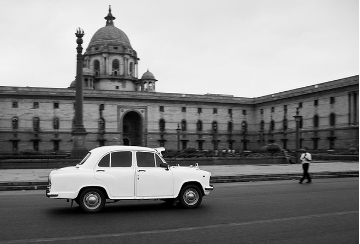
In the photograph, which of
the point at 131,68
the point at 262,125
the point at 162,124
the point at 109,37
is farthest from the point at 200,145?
the point at 109,37

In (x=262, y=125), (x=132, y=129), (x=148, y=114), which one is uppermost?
(x=148, y=114)

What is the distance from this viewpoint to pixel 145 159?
9.55 meters

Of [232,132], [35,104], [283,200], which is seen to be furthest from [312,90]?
[283,200]

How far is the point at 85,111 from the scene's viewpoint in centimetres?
5856

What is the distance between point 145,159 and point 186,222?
2221mm

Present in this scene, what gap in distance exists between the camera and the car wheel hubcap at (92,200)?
29.3 ft

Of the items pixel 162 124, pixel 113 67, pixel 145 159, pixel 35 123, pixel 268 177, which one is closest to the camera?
pixel 145 159

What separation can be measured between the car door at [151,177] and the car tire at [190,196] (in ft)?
1.15

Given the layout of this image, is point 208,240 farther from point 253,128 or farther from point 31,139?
point 253,128

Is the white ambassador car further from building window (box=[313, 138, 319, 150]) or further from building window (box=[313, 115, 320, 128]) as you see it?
building window (box=[313, 115, 320, 128])

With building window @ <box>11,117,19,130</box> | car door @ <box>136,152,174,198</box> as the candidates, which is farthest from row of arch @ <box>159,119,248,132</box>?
car door @ <box>136,152,174,198</box>

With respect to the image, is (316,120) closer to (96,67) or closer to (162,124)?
(162,124)

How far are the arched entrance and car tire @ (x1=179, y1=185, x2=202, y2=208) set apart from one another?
52941 millimetres

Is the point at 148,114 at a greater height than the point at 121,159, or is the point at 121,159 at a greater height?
the point at 148,114
